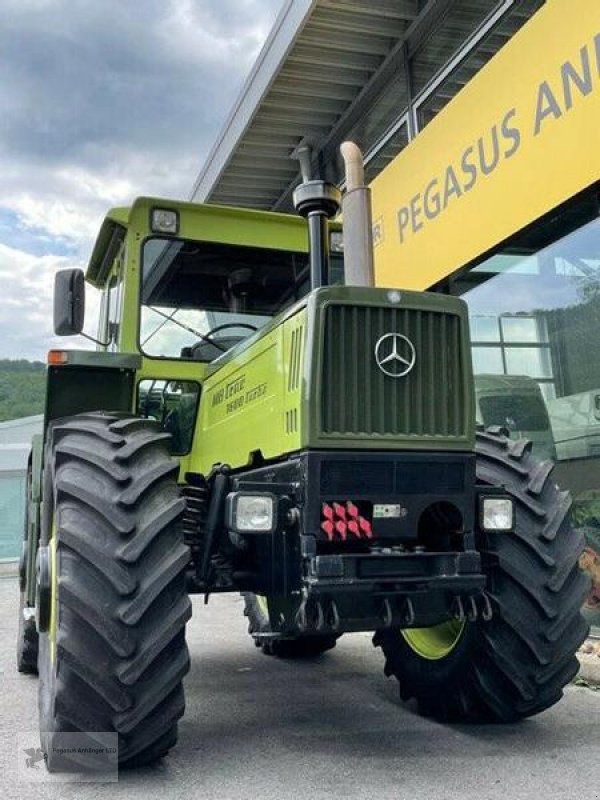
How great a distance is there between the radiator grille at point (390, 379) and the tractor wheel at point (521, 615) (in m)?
0.52

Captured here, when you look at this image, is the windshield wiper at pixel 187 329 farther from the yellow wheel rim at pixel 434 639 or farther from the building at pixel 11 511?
the building at pixel 11 511

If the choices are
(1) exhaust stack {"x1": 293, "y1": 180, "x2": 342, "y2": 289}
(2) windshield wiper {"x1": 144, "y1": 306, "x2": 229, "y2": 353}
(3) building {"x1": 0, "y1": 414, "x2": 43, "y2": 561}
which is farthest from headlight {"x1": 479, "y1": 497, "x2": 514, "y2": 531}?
(3) building {"x1": 0, "y1": 414, "x2": 43, "y2": 561}

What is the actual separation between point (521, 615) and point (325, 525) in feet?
3.18

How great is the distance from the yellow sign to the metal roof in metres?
0.74

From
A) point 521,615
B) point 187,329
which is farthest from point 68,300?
point 521,615

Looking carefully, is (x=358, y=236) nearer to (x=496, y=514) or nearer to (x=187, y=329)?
(x=496, y=514)

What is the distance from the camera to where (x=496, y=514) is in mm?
3416

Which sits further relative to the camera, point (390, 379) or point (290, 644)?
point (290, 644)

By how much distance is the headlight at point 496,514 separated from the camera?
3.39 metres

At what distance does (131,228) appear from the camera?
15.1 feet

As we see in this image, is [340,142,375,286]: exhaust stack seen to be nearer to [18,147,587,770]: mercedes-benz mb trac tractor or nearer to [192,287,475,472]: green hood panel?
[18,147,587,770]: mercedes-benz mb trac tractor

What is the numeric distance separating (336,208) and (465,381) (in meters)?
0.97

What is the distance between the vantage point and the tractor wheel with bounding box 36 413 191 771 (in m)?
2.92

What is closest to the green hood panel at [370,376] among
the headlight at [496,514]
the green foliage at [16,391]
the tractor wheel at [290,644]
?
the headlight at [496,514]
